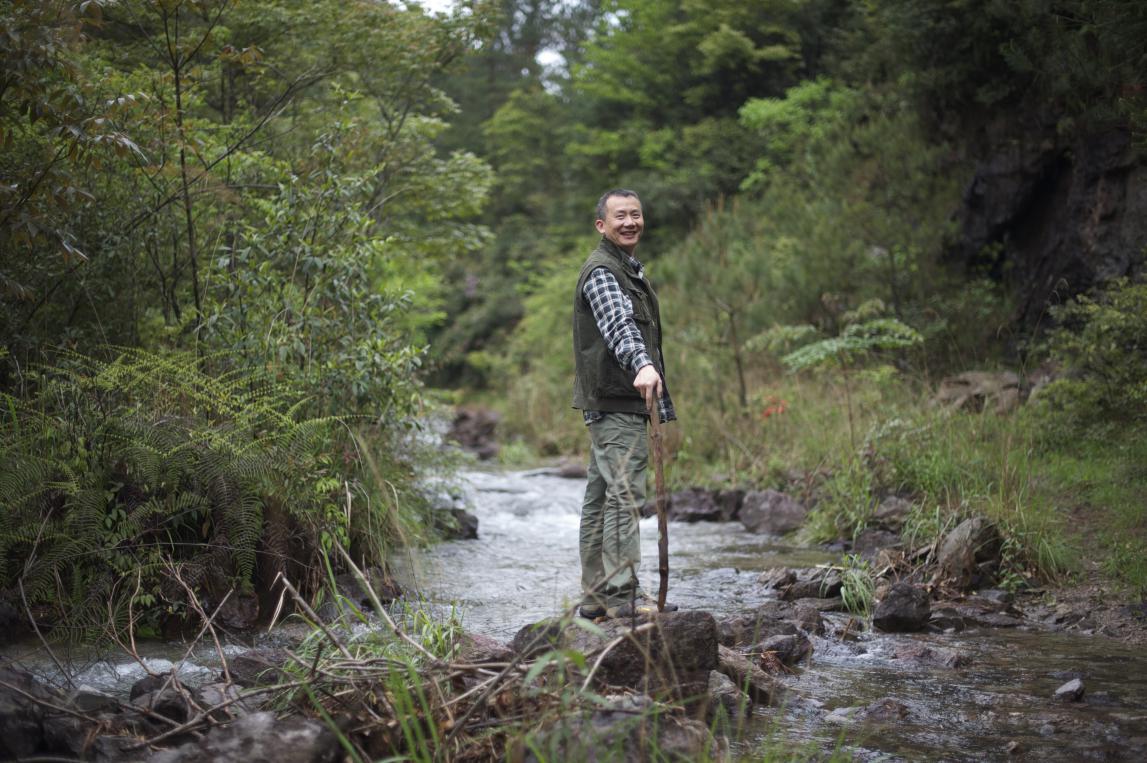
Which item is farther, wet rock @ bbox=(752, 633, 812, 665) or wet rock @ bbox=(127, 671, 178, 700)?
wet rock @ bbox=(752, 633, 812, 665)

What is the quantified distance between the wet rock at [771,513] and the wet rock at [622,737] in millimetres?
5971

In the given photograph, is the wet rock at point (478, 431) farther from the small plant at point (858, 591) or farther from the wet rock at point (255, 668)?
the wet rock at point (255, 668)

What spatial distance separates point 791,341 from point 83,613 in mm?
10489

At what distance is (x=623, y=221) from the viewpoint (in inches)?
199

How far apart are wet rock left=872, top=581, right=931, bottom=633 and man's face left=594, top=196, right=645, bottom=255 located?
259 centimetres

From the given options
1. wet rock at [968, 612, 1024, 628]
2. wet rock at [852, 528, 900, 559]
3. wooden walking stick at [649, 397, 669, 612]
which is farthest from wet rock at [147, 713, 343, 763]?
wet rock at [852, 528, 900, 559]

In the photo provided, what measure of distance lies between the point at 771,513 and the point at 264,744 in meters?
6.88

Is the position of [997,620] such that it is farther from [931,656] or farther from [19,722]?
[19,722]

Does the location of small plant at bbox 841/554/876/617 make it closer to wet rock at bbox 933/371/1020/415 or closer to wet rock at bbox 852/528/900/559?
wet rock at bbox 852/528/900/559

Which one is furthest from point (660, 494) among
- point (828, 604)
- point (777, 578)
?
point (777, 578)

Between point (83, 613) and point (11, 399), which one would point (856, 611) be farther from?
point (11, 399)

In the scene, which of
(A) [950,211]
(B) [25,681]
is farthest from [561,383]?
(B) [25,681]

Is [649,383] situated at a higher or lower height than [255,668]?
higher

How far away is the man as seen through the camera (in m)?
4.75
